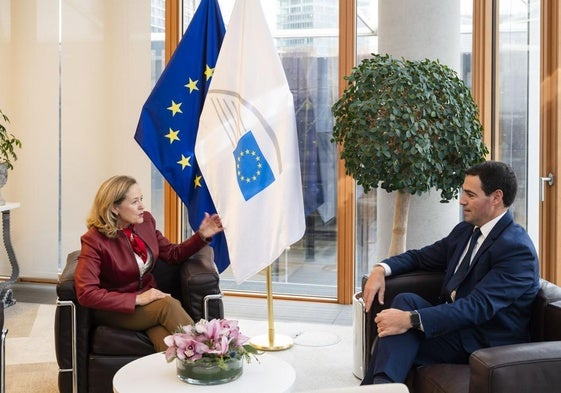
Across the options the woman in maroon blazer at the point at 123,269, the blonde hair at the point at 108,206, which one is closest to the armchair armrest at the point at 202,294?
the woman in maroon blazer at the point at 123,269

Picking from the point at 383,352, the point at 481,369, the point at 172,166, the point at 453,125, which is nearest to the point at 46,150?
the point at 172,166

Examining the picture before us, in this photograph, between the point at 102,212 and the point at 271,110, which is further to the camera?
the point at 271,110

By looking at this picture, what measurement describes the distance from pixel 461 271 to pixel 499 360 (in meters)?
0.85

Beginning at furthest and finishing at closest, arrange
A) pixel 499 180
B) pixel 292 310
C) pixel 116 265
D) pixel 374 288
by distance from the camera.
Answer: pixel 292 310 → pixel 116 265 → pixel 374 288 → pixel 499 180

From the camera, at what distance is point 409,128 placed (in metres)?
3.94

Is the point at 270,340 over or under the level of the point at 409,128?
under

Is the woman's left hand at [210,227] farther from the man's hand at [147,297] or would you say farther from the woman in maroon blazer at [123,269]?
the man's hand at [147,297]

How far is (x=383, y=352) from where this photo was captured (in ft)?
10.4

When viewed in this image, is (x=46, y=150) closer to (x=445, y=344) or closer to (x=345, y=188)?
(x=345, y=188)

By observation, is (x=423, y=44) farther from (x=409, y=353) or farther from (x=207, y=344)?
(x=207, y=344)

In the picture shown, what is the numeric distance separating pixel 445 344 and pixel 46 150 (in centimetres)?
460

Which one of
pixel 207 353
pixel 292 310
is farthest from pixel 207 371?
pixel 292 310

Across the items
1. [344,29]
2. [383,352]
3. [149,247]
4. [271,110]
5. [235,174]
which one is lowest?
[383,352]

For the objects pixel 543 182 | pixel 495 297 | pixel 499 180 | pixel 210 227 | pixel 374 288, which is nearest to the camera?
pixel 495 297
